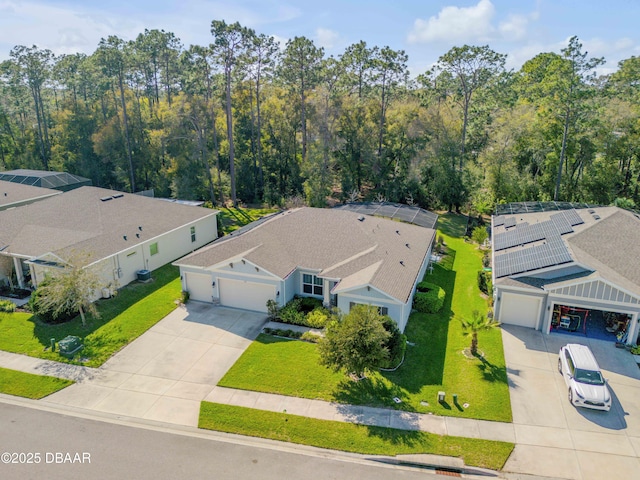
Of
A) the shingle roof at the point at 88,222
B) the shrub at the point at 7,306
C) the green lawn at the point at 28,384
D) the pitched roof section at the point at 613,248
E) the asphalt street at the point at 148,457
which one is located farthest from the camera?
the shingle roof at the point at 88,222

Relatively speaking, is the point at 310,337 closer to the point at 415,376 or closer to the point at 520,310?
the point at 415,376

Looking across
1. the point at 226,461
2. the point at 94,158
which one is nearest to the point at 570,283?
the point at 226,461

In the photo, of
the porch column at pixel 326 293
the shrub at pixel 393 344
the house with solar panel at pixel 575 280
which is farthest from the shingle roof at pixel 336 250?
the house with solar panel at pixel 575 280

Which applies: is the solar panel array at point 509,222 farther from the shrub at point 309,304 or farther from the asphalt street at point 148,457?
the asphalt street at point 148,457

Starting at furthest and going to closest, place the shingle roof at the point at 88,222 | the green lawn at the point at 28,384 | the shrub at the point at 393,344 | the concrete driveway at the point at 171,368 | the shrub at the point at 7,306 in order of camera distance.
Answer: the shingle roof at the point at 88,222
the shrub at the point at 7,306
the shrub at the point at 393,344
the green lawn at the point at 28,384
the concrete driveway at the point at 171,368

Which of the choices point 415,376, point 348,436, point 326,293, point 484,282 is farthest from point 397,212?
point 348,436

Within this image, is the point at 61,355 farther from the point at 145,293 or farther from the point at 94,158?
the point at 94,158

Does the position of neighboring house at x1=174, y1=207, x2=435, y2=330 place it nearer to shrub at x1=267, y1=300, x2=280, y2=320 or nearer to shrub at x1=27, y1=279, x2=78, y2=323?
shrub at x1=267, y1=300, x2=280, y2=320
